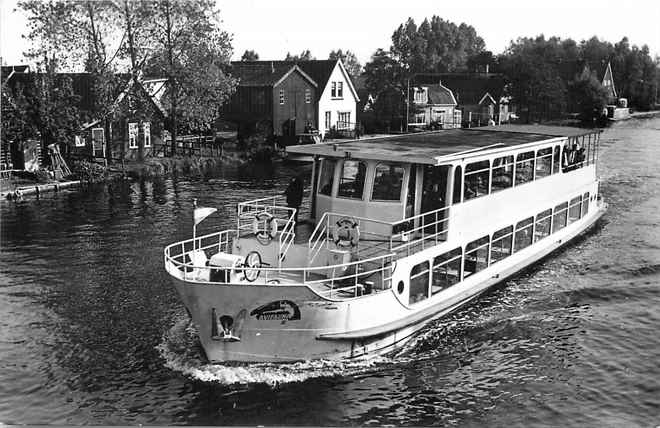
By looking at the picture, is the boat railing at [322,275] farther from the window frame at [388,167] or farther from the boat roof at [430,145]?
the boat roof at [430,145]

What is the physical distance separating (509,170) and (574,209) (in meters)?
7.86

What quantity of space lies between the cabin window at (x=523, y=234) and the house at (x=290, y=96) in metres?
38.9

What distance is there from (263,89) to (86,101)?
59.8 ft

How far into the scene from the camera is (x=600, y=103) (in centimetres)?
8744

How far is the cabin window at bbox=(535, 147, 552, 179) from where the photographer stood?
26.1m

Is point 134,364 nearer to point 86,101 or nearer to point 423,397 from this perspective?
point 423,397

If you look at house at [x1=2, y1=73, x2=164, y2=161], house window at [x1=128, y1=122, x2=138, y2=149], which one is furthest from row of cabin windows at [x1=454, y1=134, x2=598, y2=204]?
house window at [x1=128, y1=122, x2=138, y2=149]

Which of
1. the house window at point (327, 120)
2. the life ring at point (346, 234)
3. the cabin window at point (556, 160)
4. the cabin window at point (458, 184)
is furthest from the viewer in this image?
the house window at point (327, 120)

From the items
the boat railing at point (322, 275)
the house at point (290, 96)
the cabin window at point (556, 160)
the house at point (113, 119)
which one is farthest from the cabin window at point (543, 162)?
the house at point (290, 96)

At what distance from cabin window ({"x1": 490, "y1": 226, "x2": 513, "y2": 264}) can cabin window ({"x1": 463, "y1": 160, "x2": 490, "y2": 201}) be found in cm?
168

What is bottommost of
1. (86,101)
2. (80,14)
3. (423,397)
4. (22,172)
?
(423,397)

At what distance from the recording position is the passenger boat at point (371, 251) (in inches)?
645

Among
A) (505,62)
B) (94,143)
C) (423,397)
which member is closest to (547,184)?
(423,397)

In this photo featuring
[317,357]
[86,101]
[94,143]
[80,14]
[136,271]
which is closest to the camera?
[317,357]
